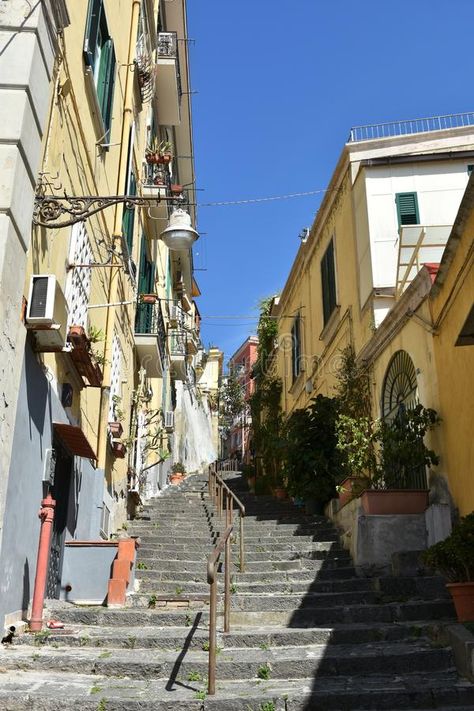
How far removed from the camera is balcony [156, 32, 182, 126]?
15.2m

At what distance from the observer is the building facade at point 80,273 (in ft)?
17.4

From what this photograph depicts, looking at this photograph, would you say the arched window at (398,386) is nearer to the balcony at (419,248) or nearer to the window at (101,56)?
the balcony at (419,248)

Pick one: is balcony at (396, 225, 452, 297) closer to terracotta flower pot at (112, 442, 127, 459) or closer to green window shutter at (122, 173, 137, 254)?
green window shutter at (122, 173, 137, 254)

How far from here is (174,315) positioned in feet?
70.1

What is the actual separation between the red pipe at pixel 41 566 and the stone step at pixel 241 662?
30 cm

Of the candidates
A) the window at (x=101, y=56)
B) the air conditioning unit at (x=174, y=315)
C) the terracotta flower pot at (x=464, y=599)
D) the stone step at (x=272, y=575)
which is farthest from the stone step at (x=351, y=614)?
the air conditioning unit at (x=174, y=315)

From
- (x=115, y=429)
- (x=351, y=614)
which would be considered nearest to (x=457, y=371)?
(x=351, y=614)

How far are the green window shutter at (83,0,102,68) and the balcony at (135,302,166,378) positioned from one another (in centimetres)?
581

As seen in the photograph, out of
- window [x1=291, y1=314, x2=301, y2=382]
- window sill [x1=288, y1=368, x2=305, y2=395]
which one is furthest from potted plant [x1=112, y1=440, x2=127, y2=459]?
window [x1=291, y1=314, x2=301, y2=382]

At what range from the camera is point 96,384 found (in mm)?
7746

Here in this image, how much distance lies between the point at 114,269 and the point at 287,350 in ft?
33.4

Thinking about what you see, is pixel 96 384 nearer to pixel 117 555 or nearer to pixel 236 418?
pixel 117 555

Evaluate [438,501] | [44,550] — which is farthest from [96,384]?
[438,501]

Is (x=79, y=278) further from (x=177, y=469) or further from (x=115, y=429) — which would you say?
(x=177, y=469)
